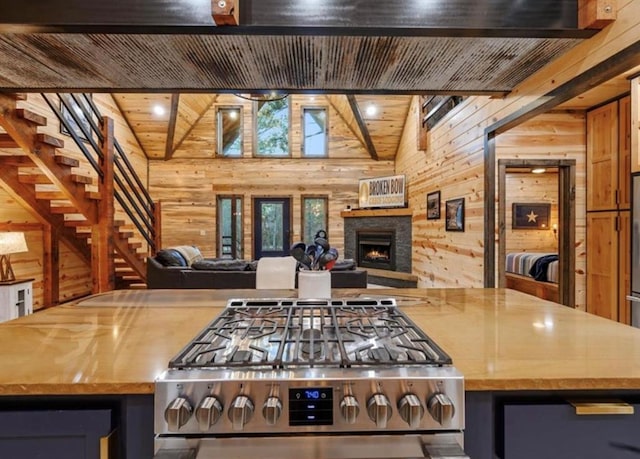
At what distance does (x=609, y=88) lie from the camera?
11.0 feet

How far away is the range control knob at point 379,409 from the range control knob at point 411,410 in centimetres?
3

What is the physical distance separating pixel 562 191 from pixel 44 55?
4598 mm

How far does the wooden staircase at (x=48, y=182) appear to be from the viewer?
3602mm

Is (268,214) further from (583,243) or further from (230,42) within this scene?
(230,42)

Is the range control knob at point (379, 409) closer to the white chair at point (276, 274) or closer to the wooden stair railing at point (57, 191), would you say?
the white chair at point (276, 274)

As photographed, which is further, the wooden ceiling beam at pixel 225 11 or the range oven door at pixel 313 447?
the wooden ceiling beam at pixel 225 11

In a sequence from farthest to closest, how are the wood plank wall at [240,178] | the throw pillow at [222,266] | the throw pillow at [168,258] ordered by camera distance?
the wood plank wall at [240,178] → the throw pillow at [168,258] → the throw pillow at [222,266]

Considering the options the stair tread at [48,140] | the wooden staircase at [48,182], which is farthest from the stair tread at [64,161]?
the stair tread at [48,140]

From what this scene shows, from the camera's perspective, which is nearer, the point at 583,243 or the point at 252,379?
the point at 252,379

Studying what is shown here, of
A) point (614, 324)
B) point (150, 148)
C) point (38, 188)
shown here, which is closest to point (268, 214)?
point (150, 148)

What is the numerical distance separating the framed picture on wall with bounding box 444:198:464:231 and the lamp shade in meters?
4.93

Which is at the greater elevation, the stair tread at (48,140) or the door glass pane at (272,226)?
the stair tread at (48,140)

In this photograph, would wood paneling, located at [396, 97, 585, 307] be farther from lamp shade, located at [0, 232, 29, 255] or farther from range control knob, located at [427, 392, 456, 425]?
lamp shade, located at [0, 232, 29, 255]

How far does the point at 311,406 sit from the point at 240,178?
787 centimetres
